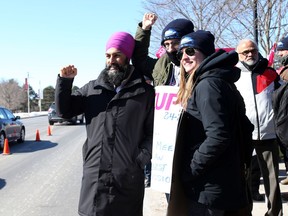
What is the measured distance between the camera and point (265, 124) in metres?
4.62

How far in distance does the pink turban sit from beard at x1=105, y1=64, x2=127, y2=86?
141 mm

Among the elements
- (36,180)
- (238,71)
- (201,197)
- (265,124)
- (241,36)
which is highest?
(241,36)

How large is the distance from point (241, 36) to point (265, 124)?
954cm

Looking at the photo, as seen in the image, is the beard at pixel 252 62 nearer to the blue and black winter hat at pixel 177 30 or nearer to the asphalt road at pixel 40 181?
the blue and black winter hat at pixel 177 30

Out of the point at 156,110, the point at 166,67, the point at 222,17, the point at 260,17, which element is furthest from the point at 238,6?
the point at 156,110

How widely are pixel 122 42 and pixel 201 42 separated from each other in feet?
2.28

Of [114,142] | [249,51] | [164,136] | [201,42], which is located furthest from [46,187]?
[201,42]

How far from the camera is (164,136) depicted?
286 centimetres

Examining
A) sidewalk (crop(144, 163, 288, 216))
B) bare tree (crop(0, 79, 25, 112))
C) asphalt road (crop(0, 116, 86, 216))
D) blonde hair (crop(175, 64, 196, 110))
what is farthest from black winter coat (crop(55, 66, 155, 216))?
bare tree (crop(0, 79, 25, 112))

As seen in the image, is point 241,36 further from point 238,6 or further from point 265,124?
point 265,124

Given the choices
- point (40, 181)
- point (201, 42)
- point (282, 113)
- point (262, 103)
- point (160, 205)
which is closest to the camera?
point (201, 42)

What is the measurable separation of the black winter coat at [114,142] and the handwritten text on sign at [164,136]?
0.37 ft

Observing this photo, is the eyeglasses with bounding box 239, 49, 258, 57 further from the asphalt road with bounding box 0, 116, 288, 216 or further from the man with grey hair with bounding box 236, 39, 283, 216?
the asphalt road with bounding box 0, 116, 288, 216

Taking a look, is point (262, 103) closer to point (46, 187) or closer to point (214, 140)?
point (214, 140)
